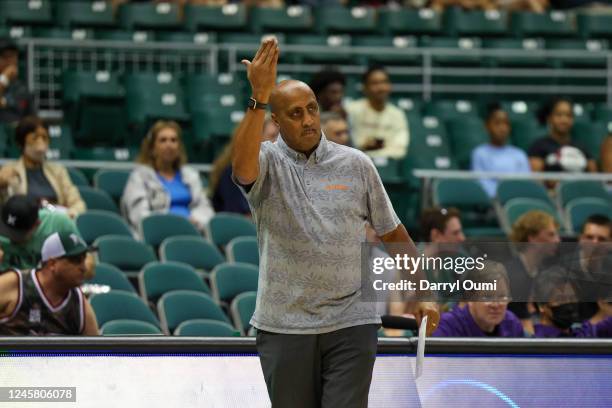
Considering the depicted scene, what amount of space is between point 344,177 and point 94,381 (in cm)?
125

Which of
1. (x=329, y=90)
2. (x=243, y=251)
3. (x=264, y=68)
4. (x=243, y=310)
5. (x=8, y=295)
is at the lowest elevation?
(x=243, y=310)

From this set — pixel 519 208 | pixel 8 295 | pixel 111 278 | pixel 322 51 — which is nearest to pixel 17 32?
pixel 322 51

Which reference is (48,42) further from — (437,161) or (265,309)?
(265,309)

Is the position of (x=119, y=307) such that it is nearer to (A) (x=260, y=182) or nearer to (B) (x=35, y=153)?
(B) (x=35, y=153)

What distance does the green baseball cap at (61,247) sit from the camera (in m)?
6.12

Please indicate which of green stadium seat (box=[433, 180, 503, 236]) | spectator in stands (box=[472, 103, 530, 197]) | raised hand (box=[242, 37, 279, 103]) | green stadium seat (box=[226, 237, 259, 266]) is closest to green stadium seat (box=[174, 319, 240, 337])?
green stadium seat (box=[226, 237, 259, 266])

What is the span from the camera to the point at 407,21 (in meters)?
14.2

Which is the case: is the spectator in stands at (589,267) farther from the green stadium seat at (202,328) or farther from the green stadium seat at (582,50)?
the green stadium seat at (582,50)

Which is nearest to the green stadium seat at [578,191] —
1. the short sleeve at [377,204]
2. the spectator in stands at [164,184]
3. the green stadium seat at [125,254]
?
the spectator in stands at [164,184]

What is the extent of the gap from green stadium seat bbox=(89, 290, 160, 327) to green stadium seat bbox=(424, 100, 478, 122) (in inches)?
236

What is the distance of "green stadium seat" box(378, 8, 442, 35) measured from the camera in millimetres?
14180

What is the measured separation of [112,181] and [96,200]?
589mm

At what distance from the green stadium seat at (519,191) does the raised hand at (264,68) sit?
653 cm

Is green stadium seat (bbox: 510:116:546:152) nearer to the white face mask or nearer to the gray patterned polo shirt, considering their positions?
the white face mask
